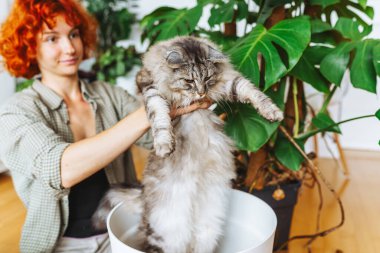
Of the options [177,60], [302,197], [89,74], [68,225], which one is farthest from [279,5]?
[89,74]

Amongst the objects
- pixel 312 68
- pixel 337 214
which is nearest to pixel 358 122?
pixel 337 214

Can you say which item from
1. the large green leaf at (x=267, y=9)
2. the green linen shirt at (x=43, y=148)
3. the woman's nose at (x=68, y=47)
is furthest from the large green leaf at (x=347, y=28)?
the woman's nose at (x=68, y=47)

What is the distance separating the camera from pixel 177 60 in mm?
1060

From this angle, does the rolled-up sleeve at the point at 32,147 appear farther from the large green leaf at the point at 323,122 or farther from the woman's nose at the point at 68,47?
the large green leaf at the point at 323,122

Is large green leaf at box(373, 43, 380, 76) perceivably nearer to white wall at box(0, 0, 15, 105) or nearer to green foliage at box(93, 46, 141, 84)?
white wall at box(0, 0, 15, 105)

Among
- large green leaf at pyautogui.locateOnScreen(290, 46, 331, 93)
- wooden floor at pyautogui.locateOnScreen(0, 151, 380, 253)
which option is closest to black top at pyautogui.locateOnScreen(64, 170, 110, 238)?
wooden floor at pyautogui.locateOnScreen(0, 151, 380, 253)

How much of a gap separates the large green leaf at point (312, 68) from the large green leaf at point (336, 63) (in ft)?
0.22

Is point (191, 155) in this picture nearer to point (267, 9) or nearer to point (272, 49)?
point (272, 49)

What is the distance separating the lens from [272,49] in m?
1.11

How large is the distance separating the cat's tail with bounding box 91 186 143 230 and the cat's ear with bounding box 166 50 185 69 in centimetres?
49

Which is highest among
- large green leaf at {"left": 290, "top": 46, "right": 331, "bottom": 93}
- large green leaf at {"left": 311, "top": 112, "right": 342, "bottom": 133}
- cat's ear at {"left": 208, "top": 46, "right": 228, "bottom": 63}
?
cat's ear at {"left": 208, "top": 46, "right": 228, "bottom": 63}

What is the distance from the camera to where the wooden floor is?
1845 millimetres

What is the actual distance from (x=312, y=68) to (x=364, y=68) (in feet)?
0.63

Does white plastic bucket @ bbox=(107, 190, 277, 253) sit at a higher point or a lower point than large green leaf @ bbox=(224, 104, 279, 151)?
lower
